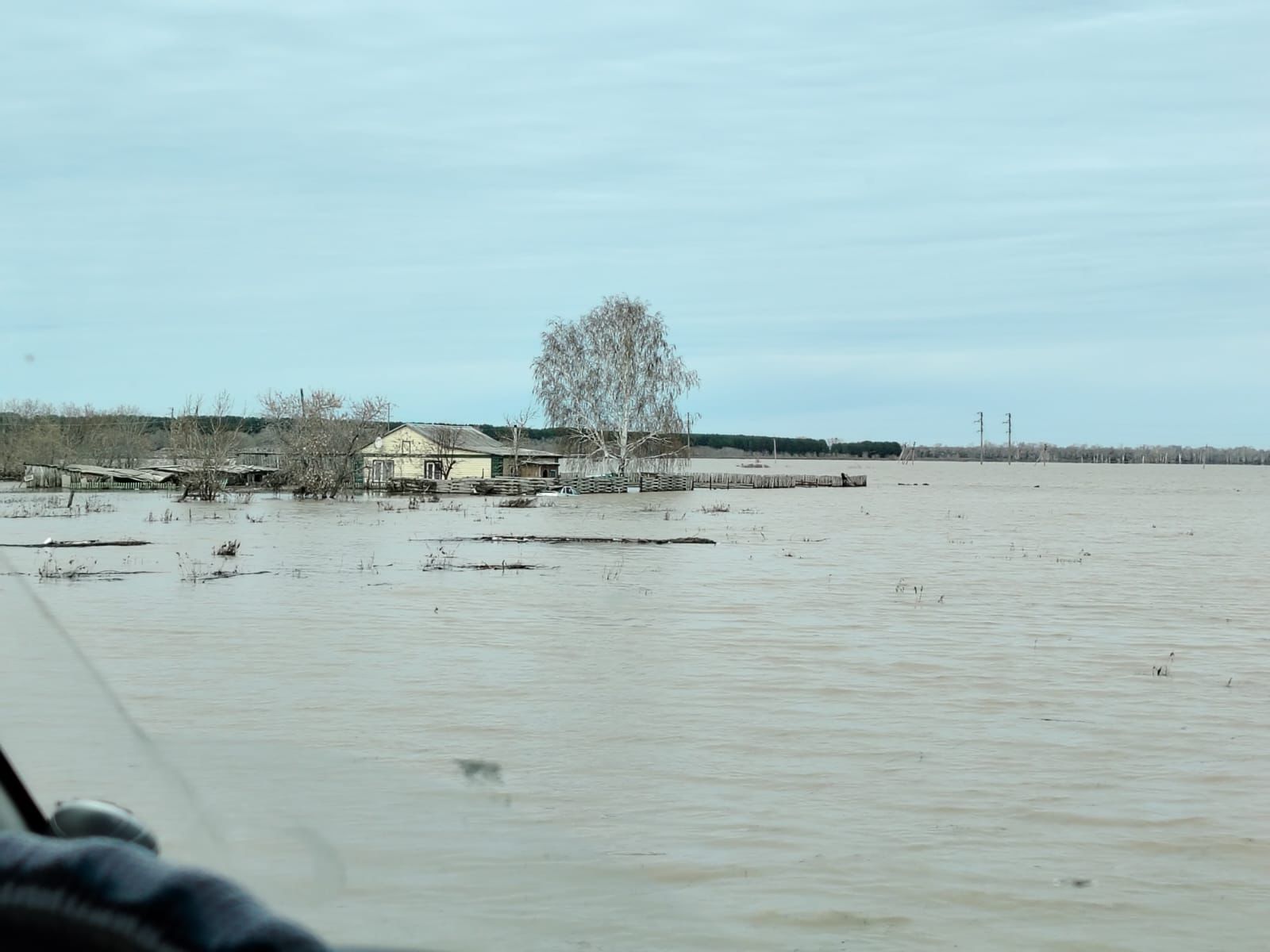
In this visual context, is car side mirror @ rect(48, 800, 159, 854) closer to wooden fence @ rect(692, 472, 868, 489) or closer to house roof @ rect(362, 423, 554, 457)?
house roof @ rect(362, 423, 554, 457)

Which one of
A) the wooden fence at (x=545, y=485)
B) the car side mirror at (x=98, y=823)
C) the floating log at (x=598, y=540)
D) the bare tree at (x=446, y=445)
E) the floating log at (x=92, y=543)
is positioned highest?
the bare tree at (x=446, y=445)

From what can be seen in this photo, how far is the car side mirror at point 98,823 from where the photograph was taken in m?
0.90

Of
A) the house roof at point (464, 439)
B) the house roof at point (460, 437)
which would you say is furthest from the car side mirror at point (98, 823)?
the house roof at point (460, 437)

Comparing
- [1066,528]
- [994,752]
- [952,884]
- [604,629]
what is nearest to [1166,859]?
[952,884]

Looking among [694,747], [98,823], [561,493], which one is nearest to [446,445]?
[561,493]

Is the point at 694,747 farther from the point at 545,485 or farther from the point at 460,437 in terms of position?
the point at 460,437

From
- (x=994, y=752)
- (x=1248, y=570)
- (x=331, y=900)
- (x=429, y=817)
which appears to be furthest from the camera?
(x=1248, y=570)

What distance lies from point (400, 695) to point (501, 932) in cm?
607

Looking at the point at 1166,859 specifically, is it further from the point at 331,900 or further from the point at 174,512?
the point at 174,512

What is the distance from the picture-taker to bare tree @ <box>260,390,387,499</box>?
203ft

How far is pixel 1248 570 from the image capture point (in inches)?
1005

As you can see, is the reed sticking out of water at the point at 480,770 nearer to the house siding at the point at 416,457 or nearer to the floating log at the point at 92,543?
the floating log at the point at 92,543

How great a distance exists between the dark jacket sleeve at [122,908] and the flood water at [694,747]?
0.28 m

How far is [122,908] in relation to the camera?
1.94 feet
